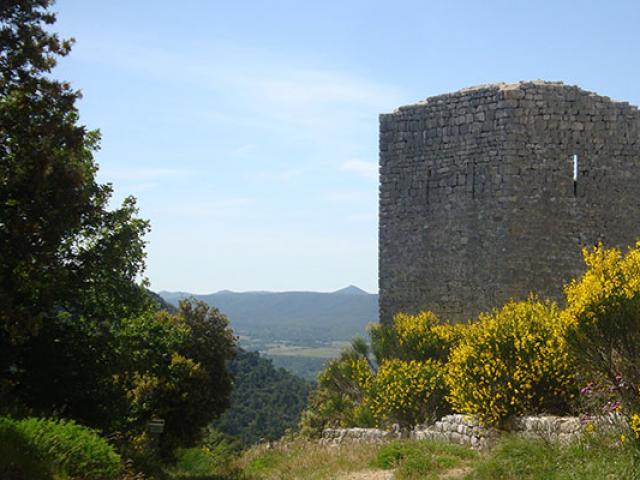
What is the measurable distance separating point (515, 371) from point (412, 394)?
2.89 meters

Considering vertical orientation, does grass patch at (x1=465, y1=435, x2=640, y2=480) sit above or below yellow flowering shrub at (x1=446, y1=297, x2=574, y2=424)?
below

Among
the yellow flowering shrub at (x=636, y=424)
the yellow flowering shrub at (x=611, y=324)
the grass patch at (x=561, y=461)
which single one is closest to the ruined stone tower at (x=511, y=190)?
the yellow flowering shrub at (x=611, y=324)

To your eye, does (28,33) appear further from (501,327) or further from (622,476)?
(622,476)

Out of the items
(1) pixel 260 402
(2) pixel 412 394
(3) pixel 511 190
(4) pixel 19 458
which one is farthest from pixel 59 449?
(1) pixel 260 402

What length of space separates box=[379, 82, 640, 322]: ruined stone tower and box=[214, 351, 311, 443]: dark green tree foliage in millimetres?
21769

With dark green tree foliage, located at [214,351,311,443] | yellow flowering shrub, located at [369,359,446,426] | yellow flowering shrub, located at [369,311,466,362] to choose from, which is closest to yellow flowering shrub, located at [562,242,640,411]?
yellow flowering shrub, located at [369,359,446,426]

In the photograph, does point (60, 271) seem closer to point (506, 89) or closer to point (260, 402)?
point (506, 89)

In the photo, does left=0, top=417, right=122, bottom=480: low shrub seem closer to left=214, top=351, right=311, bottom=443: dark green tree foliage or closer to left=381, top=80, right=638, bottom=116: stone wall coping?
left=381, top=80, right=638, bottom=116: stone wall coping

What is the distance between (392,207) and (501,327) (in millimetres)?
5680

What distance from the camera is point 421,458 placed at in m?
10.8

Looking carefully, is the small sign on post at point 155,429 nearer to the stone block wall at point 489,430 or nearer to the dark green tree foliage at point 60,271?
the dark green tree foliage at point 60,271

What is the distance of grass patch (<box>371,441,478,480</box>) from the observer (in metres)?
10.5

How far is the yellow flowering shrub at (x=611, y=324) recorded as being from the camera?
9.34 metres

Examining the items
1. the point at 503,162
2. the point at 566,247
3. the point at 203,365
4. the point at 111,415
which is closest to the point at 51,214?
the point at 111,415
